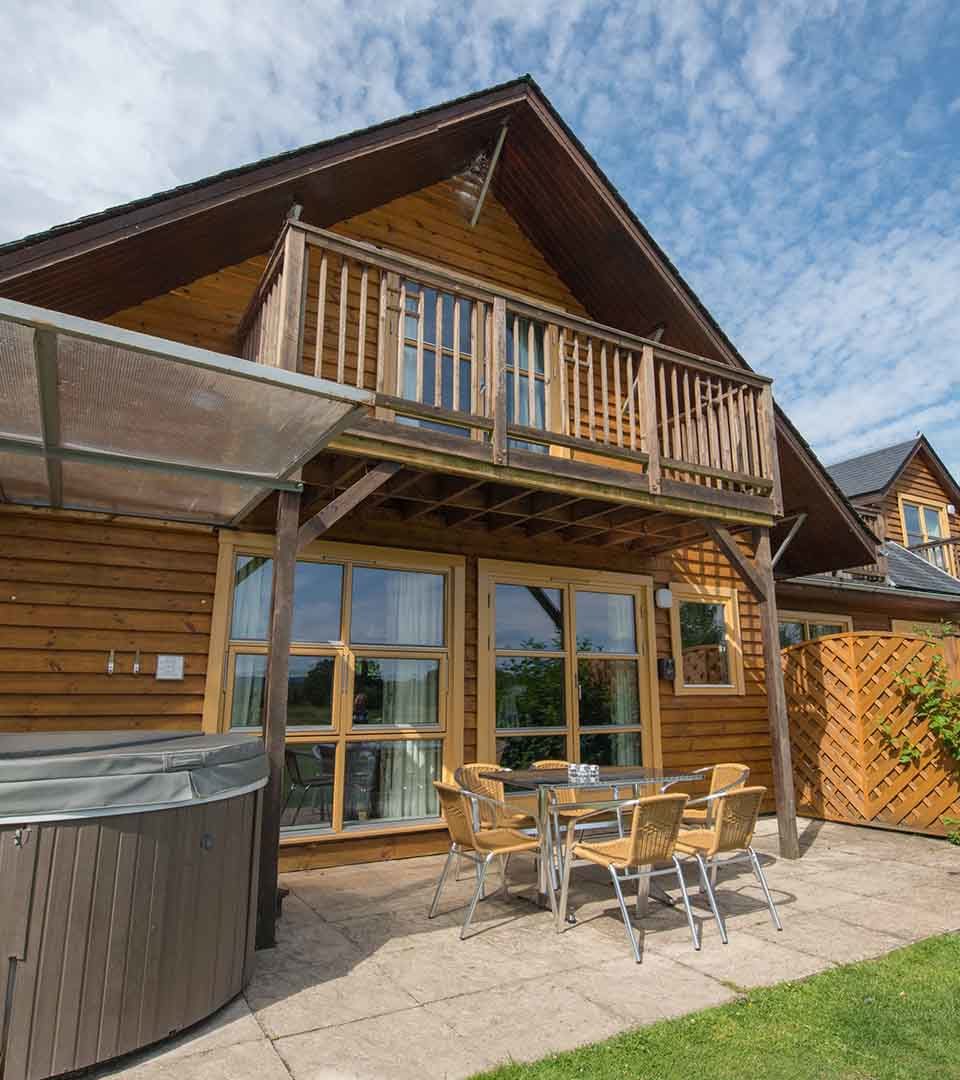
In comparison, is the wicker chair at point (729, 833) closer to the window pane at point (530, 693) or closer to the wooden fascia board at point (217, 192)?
the window pane at point (530, 693)

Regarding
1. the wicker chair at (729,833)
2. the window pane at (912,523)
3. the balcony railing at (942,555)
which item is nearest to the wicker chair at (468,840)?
the wicker chair at (729,833)

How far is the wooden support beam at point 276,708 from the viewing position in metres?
3.55

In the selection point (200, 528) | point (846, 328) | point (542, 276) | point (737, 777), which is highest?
point (846, 328)

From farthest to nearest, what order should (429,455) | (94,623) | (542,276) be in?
1. (542,276)
2. (94,623)
3. (429,455)

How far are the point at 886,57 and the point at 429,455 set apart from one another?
6399 millimetres

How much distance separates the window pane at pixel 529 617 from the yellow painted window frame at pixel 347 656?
18.7 inches

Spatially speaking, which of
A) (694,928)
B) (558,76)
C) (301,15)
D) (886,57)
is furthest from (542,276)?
(694,928)

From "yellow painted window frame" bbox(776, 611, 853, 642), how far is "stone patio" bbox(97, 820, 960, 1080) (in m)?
4.33

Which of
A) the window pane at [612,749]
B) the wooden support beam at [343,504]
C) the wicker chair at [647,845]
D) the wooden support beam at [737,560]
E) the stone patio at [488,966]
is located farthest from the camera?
the window pane at [612,749]

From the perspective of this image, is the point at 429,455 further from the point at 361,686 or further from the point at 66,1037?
the point at 66,1037

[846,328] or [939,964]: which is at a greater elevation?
[846,328]

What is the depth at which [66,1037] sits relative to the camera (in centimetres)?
226

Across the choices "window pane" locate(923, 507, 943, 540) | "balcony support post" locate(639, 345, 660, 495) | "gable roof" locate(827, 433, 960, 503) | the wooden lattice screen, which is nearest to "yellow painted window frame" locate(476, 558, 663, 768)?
"balcony support post" locate(639, 345, 660, 495)

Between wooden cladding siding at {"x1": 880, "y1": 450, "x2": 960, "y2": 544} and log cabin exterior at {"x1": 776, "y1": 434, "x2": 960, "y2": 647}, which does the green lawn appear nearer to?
log cabin exterior at {"x1": 776, "y1": 434, "x2": 960, "y2": 647}
